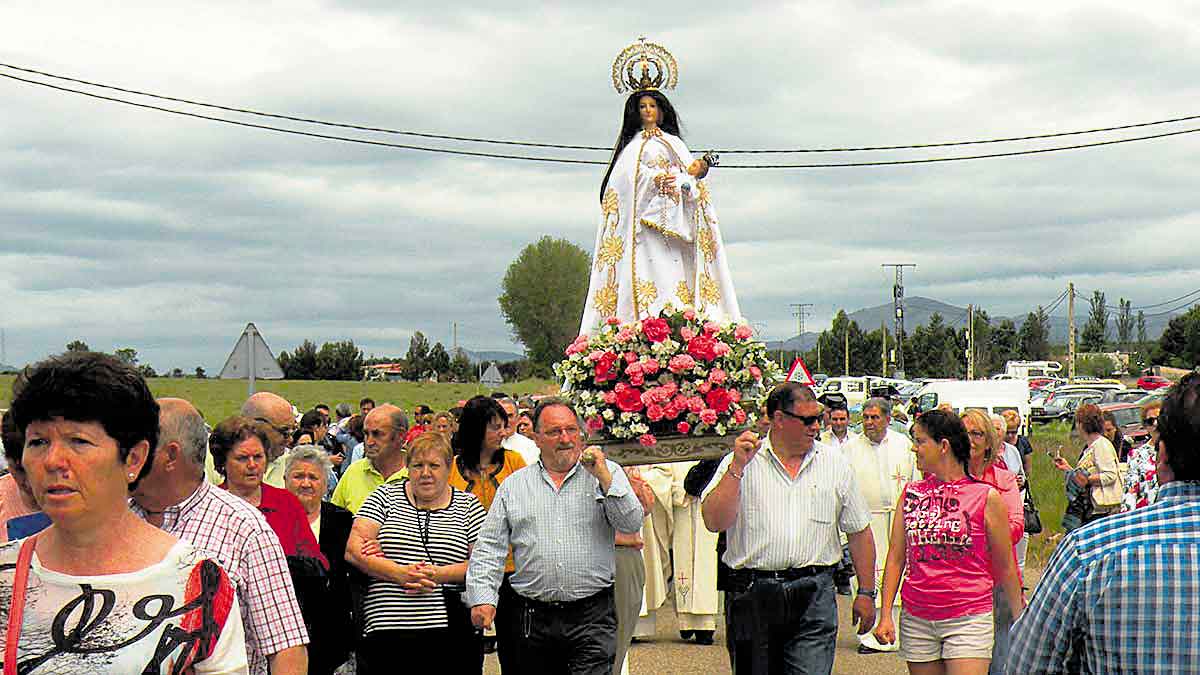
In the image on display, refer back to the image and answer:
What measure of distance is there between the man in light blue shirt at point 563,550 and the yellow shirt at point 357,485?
6.34 ft

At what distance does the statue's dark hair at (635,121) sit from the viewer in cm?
1149

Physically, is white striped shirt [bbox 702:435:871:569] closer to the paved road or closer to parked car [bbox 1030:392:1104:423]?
the paved road

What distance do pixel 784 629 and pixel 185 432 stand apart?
408 centimetres

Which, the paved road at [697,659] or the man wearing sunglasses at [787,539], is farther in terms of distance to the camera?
the paved road at [697,659]

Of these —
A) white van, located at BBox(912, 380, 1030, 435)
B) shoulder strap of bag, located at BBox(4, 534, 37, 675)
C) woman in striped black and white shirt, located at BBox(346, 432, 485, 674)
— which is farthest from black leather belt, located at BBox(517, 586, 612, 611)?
white van, located at BBox(912, 380, 1030, 435)

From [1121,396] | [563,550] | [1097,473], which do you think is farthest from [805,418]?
[1121,396]

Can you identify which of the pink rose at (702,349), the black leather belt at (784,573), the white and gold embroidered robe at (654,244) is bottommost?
the black leather belt at (784,573)

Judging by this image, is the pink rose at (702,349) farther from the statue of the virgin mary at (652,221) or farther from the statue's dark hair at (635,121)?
the statue's dark hair at (635,121)

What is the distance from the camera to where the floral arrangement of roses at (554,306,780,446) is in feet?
25.9

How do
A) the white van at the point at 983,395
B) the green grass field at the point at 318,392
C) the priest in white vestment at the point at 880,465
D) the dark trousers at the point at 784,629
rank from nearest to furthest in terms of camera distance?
the dark trousers at the point at 784,629
the priest in white vestment at the point at 880,465
the white van at the point at 983,395
the green grass field at the point at 318,392

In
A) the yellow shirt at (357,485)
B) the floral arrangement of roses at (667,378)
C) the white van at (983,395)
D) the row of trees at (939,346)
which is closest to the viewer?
the floral arrangement of roses at (667,378)

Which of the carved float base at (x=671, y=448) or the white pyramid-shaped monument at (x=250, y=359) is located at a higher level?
the white pyramid-shaped monument at (x=250, y=359)

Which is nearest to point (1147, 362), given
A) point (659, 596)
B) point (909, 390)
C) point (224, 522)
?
point (909, 390)

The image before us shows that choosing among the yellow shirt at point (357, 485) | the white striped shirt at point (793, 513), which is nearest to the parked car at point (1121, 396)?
the yellow shirt at point (357, 485)
